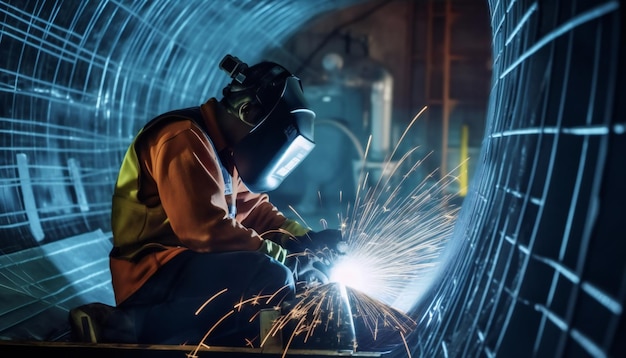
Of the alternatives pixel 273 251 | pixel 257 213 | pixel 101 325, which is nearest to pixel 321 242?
pixel 273 251

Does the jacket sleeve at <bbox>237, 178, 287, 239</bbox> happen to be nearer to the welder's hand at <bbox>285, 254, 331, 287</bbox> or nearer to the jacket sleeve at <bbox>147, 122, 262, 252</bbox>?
the welder's hand at <bbox>285, 254, 331, 287</bbox>

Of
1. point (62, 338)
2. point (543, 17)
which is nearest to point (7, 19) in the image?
point (62, 338)

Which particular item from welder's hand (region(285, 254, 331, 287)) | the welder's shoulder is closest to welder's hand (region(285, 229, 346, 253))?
welder's hand (region(285, 254, 331, 287))

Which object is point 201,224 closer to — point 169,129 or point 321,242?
point 169,129

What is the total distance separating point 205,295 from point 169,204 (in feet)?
1.29

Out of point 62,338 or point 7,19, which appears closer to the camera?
point 62,338

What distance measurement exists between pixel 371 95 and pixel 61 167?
431 cm

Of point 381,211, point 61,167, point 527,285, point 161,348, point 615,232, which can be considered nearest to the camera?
point 615,232

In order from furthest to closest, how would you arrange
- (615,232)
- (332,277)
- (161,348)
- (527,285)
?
(332,277), (161,348), (527,285), (615,232)

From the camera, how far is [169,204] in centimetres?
259

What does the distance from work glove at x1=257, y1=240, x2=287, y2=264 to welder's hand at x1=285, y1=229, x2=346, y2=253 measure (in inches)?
10.5

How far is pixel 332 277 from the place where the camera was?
309cm

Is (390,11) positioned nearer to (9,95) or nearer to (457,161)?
(457,161)

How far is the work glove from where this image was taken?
9.05 feet
